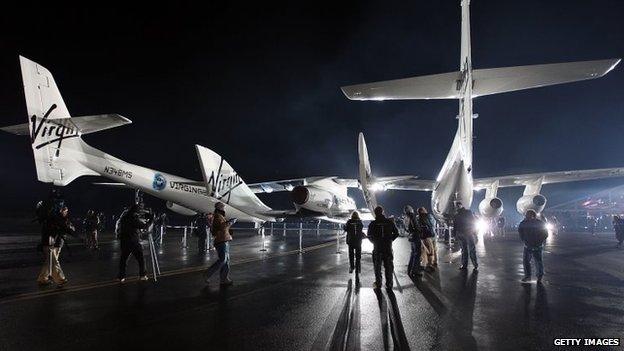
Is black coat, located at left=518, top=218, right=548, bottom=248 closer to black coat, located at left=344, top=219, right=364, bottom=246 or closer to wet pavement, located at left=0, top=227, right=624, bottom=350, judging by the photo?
wet pavement, located at left=0, top=227, right=624, bottom=350

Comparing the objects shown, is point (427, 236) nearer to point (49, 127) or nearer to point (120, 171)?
point (120, 171)

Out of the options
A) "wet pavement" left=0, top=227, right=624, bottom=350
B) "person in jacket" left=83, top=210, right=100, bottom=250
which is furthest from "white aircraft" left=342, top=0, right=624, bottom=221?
"person in jacket" left=83, top=210, right=100, bottom=250

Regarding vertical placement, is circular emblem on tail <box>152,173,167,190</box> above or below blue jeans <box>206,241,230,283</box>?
above

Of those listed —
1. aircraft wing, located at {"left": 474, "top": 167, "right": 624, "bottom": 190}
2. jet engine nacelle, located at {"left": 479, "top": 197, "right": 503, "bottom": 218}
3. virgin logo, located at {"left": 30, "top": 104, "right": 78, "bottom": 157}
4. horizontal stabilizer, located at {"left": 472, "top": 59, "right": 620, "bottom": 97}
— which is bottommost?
jet engine nacelle, located at {"left": 479, "top": 197, "right": 503, "bottom": 218}

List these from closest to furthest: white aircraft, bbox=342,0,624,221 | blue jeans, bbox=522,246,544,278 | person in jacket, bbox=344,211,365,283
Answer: blue jeans, bbox=522,246,544,278, person in jacket, bbox=344,211,365,283, white aircraft, bbox=342,0,624,221

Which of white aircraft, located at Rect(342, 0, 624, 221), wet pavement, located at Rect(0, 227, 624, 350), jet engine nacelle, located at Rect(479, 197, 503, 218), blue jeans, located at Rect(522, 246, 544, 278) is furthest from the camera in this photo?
jet engine nacelle, located at Rect(479, 197, 503, 218)

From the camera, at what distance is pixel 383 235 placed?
7711 mm

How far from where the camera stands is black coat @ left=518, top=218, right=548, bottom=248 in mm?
8055

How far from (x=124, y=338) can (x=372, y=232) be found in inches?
196

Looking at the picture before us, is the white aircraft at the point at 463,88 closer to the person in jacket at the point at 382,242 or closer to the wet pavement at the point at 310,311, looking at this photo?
the wet pavement at the point at 310,311

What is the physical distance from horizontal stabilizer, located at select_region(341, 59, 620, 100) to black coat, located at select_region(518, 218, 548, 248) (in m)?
4.23

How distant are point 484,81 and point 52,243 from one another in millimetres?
12850

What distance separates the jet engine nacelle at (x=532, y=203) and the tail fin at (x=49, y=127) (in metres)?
19.2

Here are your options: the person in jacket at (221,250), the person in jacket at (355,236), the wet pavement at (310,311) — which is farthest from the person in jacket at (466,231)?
the person in jacket at (221,250)
